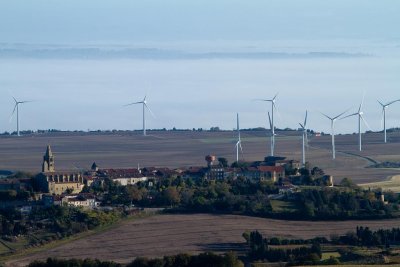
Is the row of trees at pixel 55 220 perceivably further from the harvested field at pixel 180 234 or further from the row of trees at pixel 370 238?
the row of trees at pixel 370 238

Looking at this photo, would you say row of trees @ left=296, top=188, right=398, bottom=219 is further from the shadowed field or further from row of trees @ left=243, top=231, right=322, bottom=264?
the shadowed field

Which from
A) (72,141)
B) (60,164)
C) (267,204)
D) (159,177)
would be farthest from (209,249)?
(72,141)

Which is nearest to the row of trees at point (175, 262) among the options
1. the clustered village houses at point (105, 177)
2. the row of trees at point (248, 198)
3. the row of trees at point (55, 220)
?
the row of trees at point (55, 220)

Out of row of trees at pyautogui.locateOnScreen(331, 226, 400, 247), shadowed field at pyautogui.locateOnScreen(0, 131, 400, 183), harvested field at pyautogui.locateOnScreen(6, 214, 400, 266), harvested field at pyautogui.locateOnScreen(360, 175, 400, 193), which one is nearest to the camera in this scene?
harvested field at pyautogui.locateOnScreen(6, 214, 400, 266)

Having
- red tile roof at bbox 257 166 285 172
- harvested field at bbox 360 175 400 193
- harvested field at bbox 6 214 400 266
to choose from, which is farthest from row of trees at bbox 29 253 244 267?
red tile roof at bbox 257 166 285 172

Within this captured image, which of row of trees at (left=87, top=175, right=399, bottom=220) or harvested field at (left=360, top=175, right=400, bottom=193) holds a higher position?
harvested field at (left=360, top=175, right=400, bottom=193)

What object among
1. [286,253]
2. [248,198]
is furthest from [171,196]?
[286,253]
